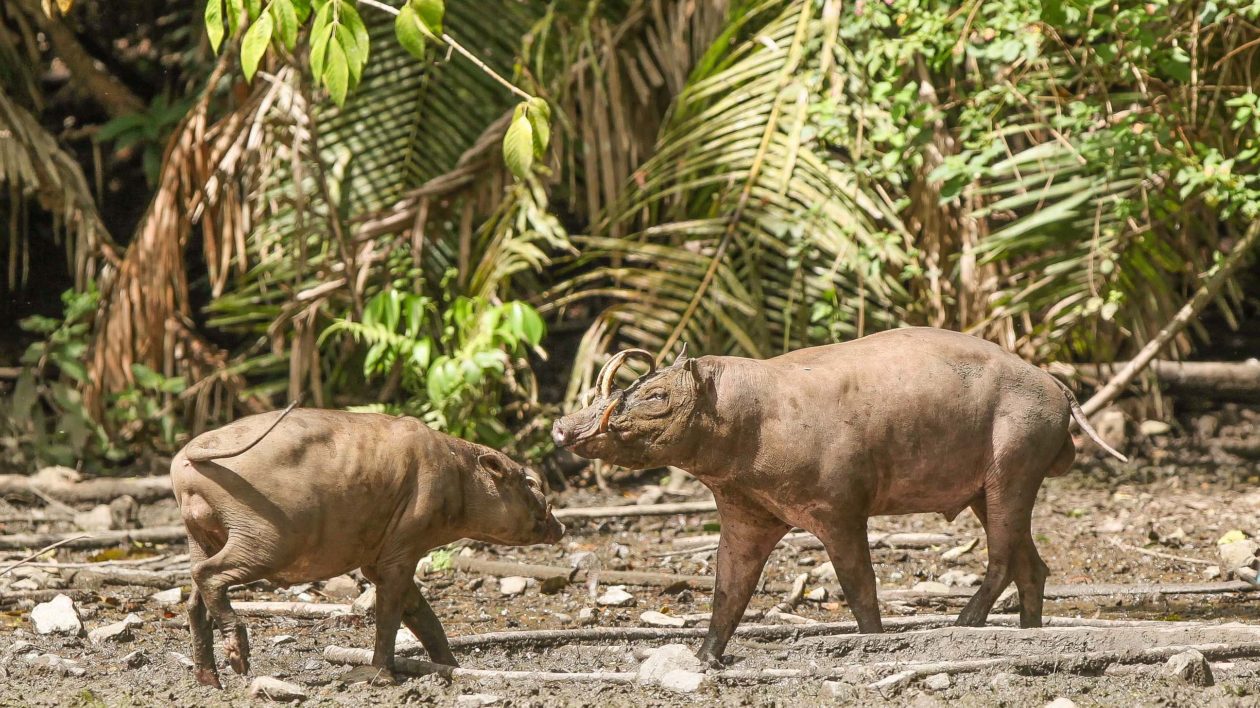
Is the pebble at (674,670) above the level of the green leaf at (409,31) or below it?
below

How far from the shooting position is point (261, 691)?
192 inches

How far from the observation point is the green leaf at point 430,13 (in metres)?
4.80

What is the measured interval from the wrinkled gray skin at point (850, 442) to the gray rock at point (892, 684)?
0.62 metres

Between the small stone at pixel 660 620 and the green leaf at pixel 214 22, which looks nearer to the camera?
the green leaf at pixel 214 22

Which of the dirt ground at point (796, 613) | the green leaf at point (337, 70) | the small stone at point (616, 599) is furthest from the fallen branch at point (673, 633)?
the green leaf at point (337, 70)

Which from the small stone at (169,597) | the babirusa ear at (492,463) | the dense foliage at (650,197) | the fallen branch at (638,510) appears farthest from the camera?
the fallen branch at (638,510)

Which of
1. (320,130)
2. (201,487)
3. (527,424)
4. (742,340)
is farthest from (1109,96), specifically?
(201,487)

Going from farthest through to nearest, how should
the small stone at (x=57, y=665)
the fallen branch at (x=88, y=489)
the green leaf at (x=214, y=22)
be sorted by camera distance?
the fallen branch at (x=88, y=489)
the small stone at (x=57, y=665)
the green leaf at (x=214, y=22)

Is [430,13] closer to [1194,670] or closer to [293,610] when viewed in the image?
[293,610]

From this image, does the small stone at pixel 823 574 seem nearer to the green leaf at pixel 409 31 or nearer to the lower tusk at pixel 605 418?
the lower tusk at pixel 605 418

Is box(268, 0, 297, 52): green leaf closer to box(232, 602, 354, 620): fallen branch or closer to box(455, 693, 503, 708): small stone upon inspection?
box(455, 693, 503, 708): small stone

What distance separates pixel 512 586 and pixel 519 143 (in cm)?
291

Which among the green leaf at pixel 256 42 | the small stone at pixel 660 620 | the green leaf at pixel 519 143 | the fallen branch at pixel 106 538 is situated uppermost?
the green leaf at pixel 256 42

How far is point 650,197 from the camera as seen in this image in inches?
366
